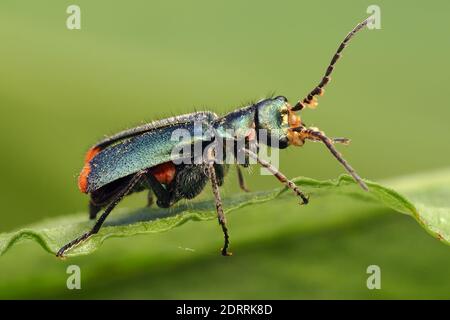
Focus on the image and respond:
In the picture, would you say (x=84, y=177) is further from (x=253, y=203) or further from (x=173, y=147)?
(x=253, y=203)

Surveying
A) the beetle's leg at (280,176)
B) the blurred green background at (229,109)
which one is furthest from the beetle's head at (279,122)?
the blurred green background at (229,109)

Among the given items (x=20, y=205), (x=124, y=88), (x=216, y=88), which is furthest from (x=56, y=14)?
(x=20, y=205)

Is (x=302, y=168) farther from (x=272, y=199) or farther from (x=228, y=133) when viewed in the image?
(x=272, y=199)

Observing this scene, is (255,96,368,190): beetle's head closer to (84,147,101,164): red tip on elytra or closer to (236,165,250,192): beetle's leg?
(236,165,250,192): beetle's leg

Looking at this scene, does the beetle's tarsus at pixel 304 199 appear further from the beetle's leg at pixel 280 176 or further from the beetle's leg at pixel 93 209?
the beetle's leg at pixel 93 209

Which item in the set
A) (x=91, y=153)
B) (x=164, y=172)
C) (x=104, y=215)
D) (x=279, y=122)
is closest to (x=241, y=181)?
(x=279, y=122)
